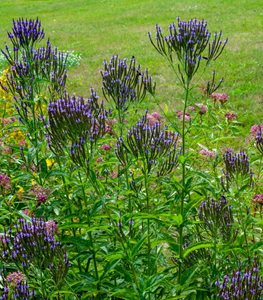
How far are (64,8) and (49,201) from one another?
31.3 m

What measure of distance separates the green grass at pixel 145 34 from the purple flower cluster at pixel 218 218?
7.19 m

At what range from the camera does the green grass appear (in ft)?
43.2

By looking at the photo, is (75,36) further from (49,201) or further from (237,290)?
(237,290)

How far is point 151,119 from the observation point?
4.98 metres

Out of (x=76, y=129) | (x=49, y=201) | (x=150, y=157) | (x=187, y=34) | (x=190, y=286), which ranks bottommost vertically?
(x=190, y=286)

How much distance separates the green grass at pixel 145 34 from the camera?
13171 millimetres

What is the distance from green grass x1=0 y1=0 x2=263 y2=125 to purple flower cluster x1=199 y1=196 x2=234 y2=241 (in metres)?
7.19

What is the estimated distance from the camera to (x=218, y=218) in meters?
3.40

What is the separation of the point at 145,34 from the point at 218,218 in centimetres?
1905

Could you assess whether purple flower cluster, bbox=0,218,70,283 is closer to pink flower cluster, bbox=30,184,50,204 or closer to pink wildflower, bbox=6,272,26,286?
pink wildflower, bbox=6,272,26,286

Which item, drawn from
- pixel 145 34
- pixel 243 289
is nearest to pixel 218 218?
pixel 243 289

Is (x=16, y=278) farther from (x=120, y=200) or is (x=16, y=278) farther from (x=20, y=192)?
(x=20, y=192)

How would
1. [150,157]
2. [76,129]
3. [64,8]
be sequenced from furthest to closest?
[64,8]
[150,157]
[76,129]

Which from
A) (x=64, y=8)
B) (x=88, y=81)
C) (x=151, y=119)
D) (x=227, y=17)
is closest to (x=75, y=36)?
(x=227, y=17)
